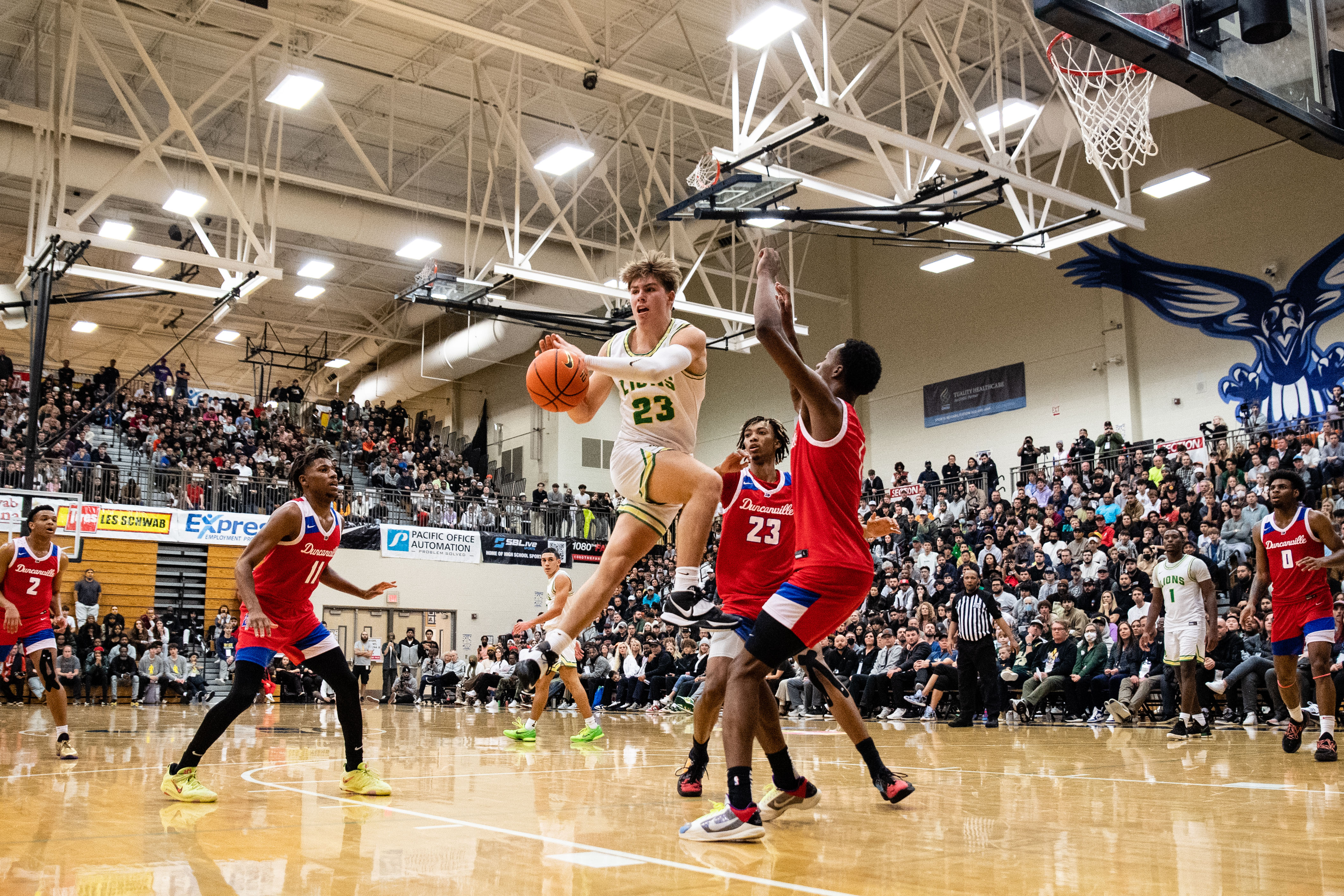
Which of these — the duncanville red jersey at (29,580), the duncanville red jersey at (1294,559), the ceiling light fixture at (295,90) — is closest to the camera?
the duncanville red jersey at (1294,559)

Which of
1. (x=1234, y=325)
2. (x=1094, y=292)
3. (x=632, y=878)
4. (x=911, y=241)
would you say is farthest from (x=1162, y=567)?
(x=1094, y=292)

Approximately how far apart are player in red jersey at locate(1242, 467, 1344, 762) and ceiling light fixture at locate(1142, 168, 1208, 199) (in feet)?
34.8

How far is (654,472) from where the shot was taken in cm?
472

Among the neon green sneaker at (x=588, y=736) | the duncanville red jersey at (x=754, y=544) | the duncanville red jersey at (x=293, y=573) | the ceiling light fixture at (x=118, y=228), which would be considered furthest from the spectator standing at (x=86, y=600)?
the duncanville red jersey at (x=754, y=544)

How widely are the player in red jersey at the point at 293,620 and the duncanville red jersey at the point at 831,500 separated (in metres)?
2.35

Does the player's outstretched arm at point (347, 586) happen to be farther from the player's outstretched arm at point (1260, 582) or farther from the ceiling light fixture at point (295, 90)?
the ceiling light fixture at point (295, 90)

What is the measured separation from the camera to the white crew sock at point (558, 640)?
4.60 metres

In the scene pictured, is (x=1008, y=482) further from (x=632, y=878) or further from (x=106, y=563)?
(x=632, y=878)

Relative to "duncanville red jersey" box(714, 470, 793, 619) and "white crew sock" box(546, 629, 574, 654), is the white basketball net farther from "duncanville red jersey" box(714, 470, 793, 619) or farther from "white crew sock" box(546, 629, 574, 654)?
"white crew sock" box(546, 629, 574, 654)

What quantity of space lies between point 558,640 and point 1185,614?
21.9 ft

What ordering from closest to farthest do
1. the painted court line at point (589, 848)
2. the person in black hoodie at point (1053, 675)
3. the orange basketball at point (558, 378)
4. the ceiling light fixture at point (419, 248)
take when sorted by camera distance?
the painted court line at point (589, 848)
the orange basketball at point (558, 378)
the person in black hoodie at point (1053, 675)
the ceiling light fixture at point (419, 248)

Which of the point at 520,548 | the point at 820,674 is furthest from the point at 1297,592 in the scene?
the point at 520,548

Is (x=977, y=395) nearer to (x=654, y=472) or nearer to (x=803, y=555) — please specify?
(x=654, y=472)

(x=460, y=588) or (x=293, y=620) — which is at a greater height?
(x=460, y=588)
